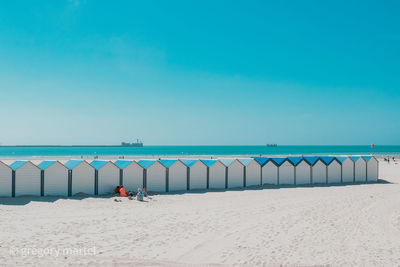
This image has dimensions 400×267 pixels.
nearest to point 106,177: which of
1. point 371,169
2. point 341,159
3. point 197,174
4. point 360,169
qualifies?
point 197,174

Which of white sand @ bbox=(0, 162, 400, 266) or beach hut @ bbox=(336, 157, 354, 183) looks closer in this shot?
white sand @ bbox=(0, 162, 400, 266)

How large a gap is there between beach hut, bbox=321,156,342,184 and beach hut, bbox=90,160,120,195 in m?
14.7

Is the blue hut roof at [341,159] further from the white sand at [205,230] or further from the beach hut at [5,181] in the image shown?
the beach hut at [5,181]

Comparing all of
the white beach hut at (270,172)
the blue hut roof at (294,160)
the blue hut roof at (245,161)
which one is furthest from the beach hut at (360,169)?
the blue hut roof at (245,161)

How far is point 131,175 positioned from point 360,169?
56.3 feet

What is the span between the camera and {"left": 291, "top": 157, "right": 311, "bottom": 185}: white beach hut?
22.3m

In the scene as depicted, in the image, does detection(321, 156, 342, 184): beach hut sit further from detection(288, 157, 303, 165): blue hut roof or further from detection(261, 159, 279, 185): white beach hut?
detection(261, 159, 279, 185): white beach hut

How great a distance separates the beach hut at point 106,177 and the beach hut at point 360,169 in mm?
17475

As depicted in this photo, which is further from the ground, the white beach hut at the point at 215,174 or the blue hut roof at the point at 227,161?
the blue hut roof at the point at 227,161

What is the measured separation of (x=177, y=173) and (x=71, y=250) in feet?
35.6

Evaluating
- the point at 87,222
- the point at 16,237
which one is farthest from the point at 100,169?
the point at 16,237

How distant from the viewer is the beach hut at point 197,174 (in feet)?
64.5

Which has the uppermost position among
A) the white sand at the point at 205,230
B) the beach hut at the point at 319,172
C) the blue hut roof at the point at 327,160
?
the blue hut roof at the point at 327,160

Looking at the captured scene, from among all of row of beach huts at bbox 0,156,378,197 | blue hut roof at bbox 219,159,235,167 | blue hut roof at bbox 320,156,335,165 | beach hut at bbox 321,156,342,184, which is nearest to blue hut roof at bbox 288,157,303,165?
row of beach huts at bbox 0,156,378,197
